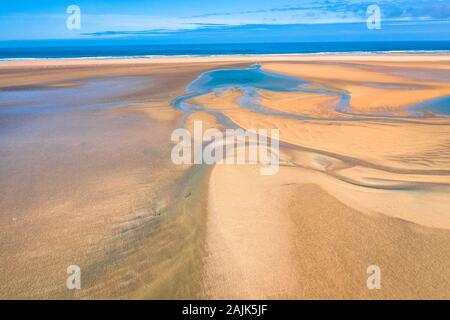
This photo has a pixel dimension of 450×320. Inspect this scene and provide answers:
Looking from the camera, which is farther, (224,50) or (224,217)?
(224,50)

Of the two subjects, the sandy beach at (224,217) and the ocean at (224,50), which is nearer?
the sandy beach at (224,217)

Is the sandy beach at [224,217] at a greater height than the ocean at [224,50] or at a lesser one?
lesser

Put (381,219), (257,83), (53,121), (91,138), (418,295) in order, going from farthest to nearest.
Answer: (257,83)
(53,121)
(91,138)
(381,219)
(418,295)

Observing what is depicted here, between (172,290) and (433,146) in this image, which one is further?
(433,146)

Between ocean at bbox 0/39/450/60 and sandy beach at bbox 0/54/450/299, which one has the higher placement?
ocean at bbox 0/39/450/60

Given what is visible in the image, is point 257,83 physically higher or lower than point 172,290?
higher

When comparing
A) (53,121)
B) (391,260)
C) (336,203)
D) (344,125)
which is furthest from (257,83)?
(391,260)

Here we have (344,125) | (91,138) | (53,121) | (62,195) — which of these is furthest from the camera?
(53,121)

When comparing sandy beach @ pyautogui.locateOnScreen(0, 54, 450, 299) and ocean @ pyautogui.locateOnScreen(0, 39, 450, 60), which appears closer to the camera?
sandy beach @ pyautogui.locateOnScreen(0, 54, 450, 299)

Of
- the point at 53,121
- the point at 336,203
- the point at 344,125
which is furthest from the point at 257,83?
the point at 336,203
